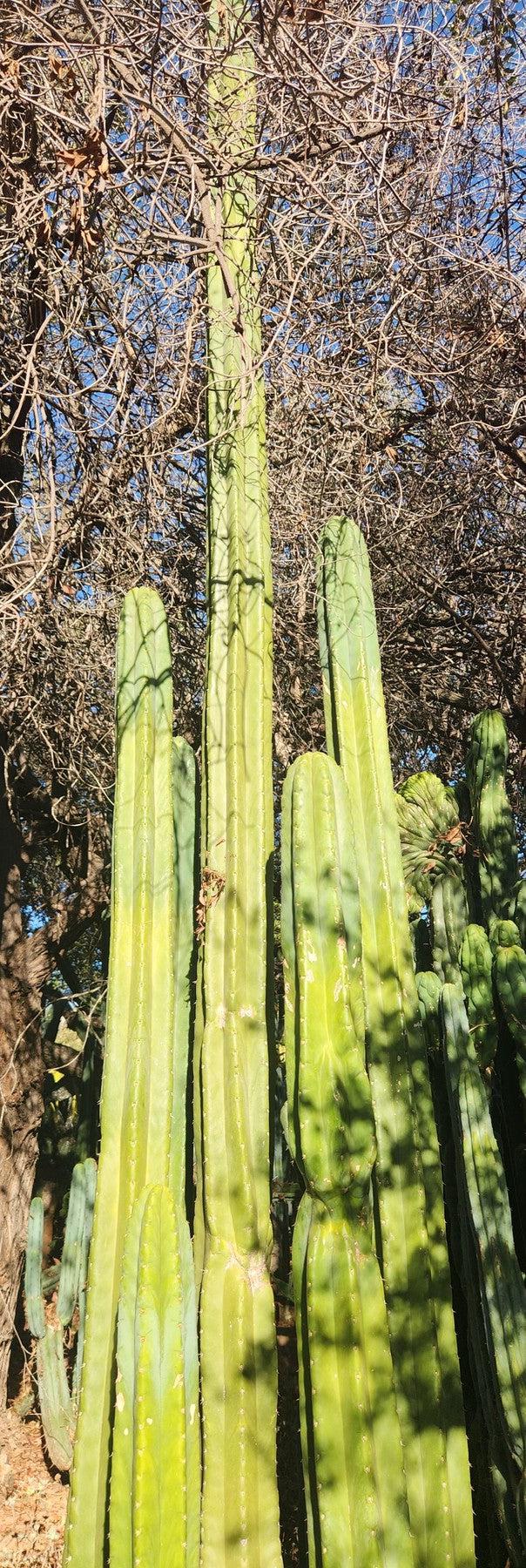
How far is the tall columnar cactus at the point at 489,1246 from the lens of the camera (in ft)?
10.8

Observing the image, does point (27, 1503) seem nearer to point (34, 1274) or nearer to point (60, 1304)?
point (60, 1304)

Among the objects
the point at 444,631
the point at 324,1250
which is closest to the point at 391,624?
the point at 444,631

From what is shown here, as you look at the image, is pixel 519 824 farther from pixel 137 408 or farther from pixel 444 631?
pixel 137 408

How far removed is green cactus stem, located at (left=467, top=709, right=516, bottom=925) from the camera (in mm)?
4613

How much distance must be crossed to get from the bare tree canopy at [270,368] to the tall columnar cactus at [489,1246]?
2037mm

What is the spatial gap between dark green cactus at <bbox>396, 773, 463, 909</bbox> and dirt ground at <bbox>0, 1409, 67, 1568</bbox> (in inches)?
130

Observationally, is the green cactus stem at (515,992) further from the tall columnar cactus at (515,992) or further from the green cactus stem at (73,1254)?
the green cactus stem at (73,1254)

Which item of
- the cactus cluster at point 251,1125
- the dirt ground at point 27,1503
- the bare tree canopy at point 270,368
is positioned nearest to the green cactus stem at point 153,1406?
the cactus cluster at point 251,1125

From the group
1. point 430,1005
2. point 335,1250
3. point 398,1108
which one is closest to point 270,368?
point 430,1005

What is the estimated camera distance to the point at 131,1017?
104 inches

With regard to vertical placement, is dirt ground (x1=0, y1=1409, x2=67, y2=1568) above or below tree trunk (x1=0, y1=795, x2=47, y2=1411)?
below

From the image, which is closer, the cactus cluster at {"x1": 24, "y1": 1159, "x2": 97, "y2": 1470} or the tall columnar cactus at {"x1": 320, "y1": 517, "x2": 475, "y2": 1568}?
the tall columnar cactus at {"x1": 320, "y1": 517, "x2": 475, "y2": 1568}

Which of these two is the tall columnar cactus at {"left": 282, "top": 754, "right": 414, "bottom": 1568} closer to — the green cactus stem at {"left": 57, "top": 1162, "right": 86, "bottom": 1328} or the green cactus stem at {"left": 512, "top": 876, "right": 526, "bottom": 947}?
the green cactus stem at {"left": 512, "top": 876, "right": 526, "bottom": 947}

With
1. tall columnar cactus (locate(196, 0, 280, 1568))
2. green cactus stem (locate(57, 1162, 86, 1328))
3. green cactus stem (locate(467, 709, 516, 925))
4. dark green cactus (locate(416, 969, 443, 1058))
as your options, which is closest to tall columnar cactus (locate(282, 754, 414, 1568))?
tall columnar cactus (locate(196, 0, 280, 1568))
